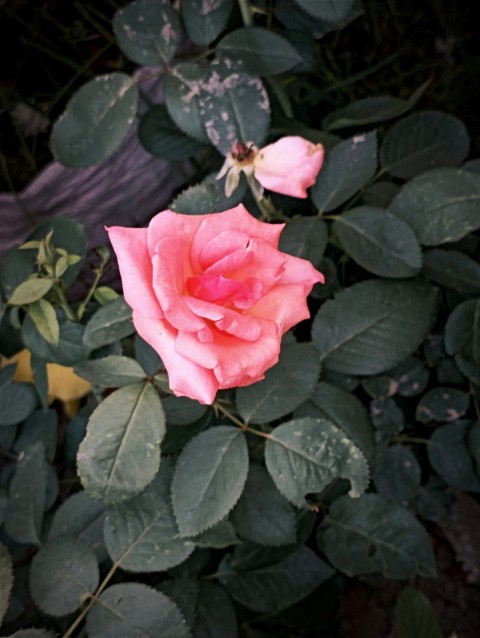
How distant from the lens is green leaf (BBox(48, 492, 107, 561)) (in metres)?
0.75

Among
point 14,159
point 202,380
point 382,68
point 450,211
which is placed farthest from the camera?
point 382,68

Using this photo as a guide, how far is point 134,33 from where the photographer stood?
31.0 inches

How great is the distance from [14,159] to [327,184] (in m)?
0.49

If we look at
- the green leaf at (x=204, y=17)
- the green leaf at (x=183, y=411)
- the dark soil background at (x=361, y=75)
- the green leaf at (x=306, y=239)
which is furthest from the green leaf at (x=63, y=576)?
the green leaf at (x=204, y=17)

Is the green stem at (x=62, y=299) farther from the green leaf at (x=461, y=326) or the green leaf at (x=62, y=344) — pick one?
the green leaf at (x=461, y=326)

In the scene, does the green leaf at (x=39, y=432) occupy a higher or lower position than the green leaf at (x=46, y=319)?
lower

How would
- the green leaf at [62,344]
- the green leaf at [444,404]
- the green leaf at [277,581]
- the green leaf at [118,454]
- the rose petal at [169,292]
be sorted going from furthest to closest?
the green leaf at [444,404] → the green leaf at [277,581] → the green leaf at [62,344] → the green leaf at [118,454] → the rose petal at [169,292]

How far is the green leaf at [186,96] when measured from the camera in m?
0.78

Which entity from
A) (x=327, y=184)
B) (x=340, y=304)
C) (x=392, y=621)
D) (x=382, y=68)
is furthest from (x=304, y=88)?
(x=392, y=621)

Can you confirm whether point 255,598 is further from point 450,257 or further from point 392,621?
point 450,257

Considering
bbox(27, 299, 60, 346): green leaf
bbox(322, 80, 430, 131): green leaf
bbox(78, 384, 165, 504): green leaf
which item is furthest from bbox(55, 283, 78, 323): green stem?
bbox(322, 80, 430, 131): green leaf

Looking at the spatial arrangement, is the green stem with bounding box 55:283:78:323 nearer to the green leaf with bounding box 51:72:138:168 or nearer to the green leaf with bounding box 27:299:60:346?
the green leaf with bounding box 27:299:60:346

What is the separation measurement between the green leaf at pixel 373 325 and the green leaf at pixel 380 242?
38 millimetres

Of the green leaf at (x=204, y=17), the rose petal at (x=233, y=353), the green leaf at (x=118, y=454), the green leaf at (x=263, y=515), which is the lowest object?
the green leaf at (x=263, y=515)
